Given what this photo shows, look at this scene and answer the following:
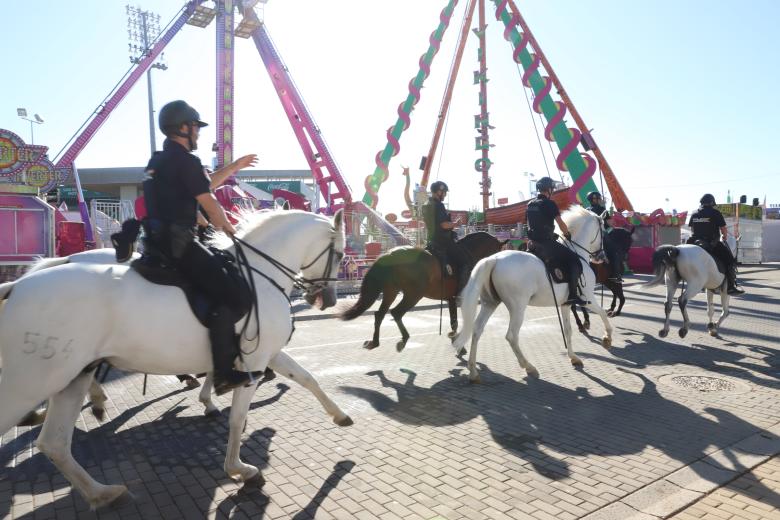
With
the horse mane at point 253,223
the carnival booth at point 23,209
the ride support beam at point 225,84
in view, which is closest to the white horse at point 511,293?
the horse mane at point 253,223

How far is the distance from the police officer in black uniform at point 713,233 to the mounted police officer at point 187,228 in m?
9.74

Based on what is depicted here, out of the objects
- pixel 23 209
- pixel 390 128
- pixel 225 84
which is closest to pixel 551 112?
pixel 390 128

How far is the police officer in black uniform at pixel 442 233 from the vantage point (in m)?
8.14

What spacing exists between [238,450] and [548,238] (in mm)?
5345

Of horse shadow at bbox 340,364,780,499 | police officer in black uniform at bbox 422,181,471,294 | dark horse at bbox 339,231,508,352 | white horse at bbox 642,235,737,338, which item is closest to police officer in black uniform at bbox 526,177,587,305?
police officer in black uniform at bbox 422,181,471,294

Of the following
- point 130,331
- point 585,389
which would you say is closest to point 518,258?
point 585,389

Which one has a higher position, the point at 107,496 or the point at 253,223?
the point at 253,223

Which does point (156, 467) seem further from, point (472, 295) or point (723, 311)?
point (723, 311)

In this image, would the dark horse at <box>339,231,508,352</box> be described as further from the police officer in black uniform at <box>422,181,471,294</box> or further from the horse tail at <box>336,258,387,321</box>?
the police officer in black uniform at <box>422,181,471,294</box>

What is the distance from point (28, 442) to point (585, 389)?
237 inches

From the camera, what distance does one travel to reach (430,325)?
11.3m

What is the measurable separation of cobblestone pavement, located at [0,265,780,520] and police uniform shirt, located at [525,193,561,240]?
1978 millimetres

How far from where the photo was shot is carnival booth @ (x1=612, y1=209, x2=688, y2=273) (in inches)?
994

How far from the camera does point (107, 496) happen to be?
3297mm
